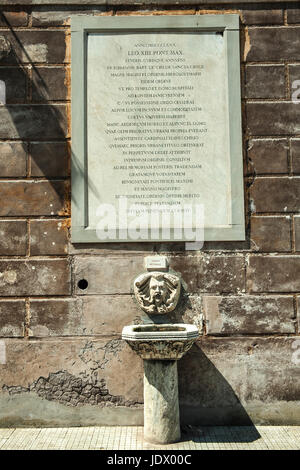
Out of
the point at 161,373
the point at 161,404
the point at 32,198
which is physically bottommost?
the point at 161,404

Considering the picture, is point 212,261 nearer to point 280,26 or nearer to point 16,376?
point 16,376

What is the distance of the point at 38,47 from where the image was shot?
14.4ft

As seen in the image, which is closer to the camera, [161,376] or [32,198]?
[161,376]

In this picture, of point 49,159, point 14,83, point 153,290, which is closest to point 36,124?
point 49,159

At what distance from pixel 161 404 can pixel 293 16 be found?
395cm

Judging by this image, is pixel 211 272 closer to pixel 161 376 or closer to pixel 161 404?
pixel 161 376

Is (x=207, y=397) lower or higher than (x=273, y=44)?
lower

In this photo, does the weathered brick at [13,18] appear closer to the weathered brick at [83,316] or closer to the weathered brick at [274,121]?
the weathered brick at [274,121]

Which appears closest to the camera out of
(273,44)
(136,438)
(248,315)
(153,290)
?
(136,438)

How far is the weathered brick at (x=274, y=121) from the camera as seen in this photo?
432 centimetres

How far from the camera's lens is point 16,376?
4.11 m

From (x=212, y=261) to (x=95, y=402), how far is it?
67.8 inches

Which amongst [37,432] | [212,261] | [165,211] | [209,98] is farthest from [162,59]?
[37,432]

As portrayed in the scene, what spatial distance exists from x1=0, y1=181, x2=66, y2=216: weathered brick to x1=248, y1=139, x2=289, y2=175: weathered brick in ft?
6.21
